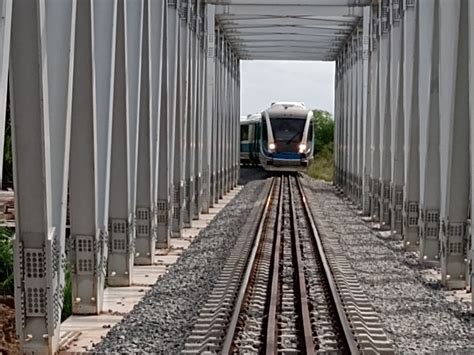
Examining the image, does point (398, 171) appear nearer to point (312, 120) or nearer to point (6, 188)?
point (6, 188)

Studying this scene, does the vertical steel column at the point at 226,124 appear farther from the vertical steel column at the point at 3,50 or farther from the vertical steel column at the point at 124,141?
the vertical steel column at the point at 3,50

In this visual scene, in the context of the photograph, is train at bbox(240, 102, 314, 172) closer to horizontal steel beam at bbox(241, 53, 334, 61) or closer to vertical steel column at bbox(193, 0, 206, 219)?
horizontal steel beam at bbox(241, 53, 334, 61)

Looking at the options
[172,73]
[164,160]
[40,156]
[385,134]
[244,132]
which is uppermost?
[172,73]

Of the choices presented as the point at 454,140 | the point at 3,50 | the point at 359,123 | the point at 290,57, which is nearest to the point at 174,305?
the point at 454,140

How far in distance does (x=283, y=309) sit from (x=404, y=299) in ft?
5.76

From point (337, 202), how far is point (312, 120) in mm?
9752

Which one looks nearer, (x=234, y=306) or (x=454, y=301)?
(x=234, y=306)

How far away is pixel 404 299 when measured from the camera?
10.3m

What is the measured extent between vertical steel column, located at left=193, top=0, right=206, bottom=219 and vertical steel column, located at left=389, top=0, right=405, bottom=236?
5062 millimetres

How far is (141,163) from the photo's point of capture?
→ 42.0 feet

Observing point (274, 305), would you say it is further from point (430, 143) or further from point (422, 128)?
point (422, 128)

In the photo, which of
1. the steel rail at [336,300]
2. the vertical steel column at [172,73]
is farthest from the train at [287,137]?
the vertical steel column at [172,73]

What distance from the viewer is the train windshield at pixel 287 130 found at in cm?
3622

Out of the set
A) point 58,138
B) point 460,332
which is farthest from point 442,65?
point 58,138
